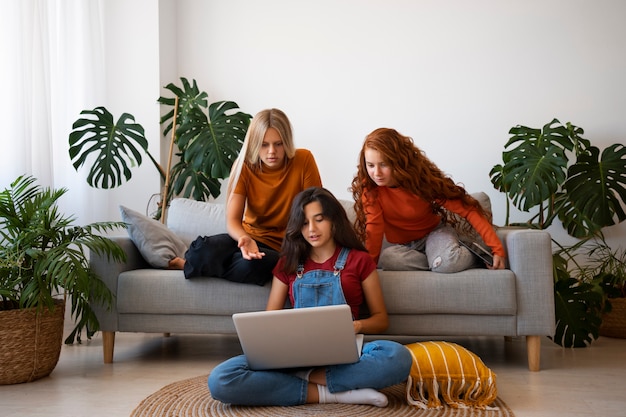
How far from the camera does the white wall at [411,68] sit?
4.24m

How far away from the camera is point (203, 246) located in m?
2.96

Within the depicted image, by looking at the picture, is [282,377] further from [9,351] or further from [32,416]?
[9,351]

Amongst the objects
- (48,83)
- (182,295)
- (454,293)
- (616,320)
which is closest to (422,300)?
(454,293)

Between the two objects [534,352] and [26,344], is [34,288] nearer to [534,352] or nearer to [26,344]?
[26,344]

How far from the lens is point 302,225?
2.64 metres

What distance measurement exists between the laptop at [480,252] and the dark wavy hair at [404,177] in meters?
0.14

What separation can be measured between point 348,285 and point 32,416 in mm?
1107

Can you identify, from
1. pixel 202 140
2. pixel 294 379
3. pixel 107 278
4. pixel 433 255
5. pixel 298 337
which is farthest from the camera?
pixel 202 140

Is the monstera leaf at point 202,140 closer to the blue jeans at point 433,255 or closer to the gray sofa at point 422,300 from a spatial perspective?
the gray sofa at point 422,300

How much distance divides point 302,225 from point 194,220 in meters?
1.11

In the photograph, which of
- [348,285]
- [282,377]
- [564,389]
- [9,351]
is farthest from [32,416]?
[564,389]

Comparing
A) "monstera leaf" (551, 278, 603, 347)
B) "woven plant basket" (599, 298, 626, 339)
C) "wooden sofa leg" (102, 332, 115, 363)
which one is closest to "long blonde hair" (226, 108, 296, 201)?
"wooden sofa leg" (102, 332, 115, 363)

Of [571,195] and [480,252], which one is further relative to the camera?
[571,195]

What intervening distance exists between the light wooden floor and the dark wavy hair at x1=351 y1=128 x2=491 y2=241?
0.72 meters
